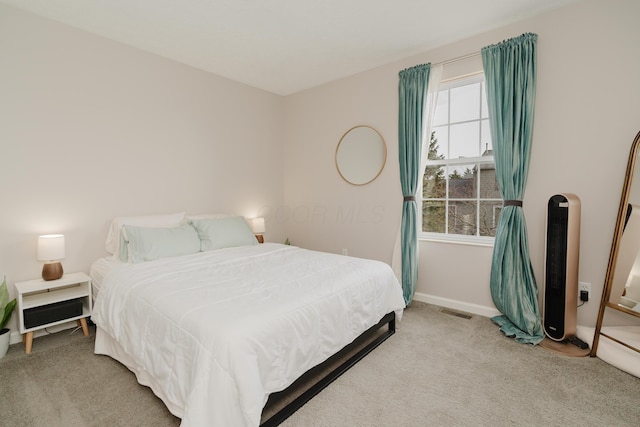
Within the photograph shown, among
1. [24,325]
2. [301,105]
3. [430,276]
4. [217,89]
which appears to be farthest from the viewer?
[301,105]

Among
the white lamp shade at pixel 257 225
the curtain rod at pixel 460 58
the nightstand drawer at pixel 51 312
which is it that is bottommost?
the nightstand drawer at pixel 51 312

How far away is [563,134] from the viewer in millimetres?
2512

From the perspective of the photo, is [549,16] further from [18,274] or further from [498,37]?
[18,274]

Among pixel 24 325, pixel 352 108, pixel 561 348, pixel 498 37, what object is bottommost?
pixel 561 348

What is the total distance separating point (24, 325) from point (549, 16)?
4829mm

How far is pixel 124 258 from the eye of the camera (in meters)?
2.67

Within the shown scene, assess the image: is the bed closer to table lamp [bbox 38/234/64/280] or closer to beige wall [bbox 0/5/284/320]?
table lamp [bbox 38/234/64/280]

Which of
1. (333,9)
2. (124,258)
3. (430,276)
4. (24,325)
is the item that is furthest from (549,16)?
(24,325)

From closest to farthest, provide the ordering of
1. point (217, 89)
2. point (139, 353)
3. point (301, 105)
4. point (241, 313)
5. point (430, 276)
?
1. point (241, 313)
2. point (139, 353)
3. point (430, 276)
4. point (217, 89)
5. point (301, 105)

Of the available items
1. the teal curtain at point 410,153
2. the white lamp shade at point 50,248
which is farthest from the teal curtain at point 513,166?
the white lamp shade at point 50,248

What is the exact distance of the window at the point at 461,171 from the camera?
3.03 metres

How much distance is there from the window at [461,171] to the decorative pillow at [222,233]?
2039 mm

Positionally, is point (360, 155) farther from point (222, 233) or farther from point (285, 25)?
point (222, 233)

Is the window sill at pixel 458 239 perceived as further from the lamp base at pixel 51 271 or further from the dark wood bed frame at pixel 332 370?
the lamp base at pixel 51 271
